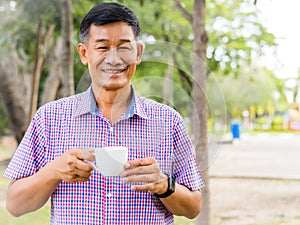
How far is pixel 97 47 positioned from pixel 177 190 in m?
0.41

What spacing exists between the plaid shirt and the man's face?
0.10 meters

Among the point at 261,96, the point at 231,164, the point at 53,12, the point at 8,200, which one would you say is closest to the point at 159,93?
the point at 8,200

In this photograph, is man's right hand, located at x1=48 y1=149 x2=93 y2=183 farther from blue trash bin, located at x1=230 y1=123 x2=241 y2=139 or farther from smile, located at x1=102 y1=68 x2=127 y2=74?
blue trash bin, located at x1=230 y1=123 x2=241 y2=139

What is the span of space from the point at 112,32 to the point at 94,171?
0.35m

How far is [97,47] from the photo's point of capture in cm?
118

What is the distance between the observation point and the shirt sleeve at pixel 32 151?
1.32 m

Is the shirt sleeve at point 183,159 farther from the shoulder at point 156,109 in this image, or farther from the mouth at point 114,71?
the mouth at point 114,71

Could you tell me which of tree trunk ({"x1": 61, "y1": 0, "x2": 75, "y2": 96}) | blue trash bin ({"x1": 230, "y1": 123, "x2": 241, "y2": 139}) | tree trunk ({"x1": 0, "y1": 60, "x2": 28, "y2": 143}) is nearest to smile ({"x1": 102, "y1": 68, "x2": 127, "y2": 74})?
tree trunk ({"x1": 61, "y1": 0, "x2": 75, "y2": 96})

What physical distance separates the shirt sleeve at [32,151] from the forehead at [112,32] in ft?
0.88

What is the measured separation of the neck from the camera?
4.07 ft

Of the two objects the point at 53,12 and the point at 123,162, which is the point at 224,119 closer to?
the point at 123,162

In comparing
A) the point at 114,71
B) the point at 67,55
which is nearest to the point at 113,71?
the point at 114,71

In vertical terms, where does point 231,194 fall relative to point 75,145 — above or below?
below

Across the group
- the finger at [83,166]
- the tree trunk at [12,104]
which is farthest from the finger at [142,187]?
the tree trunk at [12,104]
